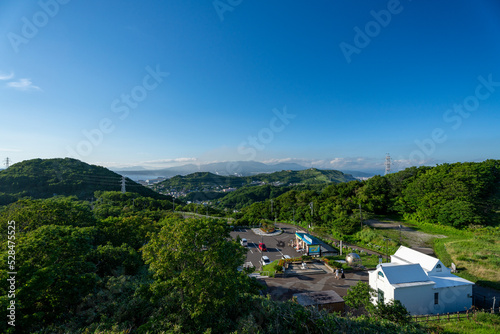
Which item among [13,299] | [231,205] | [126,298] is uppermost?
[13,299]

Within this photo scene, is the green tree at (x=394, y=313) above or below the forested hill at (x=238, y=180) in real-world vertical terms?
above

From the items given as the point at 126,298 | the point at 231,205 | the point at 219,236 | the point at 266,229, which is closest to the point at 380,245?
the point at 266,229

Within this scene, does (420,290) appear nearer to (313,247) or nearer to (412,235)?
(313,247)

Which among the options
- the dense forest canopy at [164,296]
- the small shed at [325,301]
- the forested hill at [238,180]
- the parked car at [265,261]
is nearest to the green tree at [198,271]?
the dense forest canopy at [164,296]

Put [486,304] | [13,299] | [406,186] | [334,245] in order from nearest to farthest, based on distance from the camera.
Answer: [13,299]
[486,304]
[334,245]
[406,186]

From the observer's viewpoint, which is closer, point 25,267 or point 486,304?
point 25,267

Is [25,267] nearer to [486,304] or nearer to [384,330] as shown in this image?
[384,330]

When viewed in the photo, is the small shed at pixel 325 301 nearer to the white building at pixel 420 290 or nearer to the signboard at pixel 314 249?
the white building at pixel 420 290
